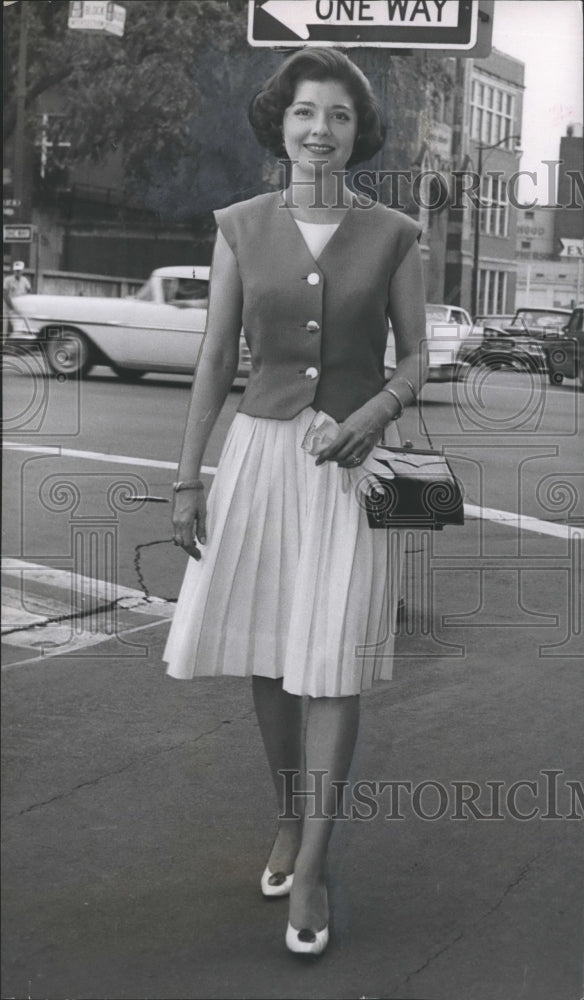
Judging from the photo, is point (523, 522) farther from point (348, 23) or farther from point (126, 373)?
point (348, 23)

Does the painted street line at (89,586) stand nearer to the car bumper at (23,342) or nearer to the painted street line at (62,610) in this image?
the painted street line at (62,610)

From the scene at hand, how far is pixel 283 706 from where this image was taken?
3.06 m

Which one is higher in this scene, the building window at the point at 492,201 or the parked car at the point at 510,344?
the building window at the point at 492,201

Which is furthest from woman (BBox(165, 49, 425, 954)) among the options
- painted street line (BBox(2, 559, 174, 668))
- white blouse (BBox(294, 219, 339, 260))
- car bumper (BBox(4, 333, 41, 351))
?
car bumper (BBox(4, 333, 41, 351))

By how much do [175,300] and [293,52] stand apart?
52 cm

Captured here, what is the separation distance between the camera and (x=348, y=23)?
2.91m

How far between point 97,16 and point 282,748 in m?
1.48

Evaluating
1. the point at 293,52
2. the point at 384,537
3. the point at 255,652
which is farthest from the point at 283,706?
the point at 293,52

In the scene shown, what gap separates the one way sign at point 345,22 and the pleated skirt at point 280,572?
0.71 m

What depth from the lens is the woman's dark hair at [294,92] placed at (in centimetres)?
287

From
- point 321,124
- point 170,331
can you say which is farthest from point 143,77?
point 170,331

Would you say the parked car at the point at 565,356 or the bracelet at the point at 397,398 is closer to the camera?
the bracelet at the point at 397,398

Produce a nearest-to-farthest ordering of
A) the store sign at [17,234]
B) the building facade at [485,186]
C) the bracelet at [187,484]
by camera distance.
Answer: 1. the store sign at [17,234]
2. the bracelet at [187,484]
3. the building facade at [485,186]

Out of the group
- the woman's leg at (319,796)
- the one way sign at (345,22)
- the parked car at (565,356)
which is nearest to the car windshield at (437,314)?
the parked car at (565,356)
